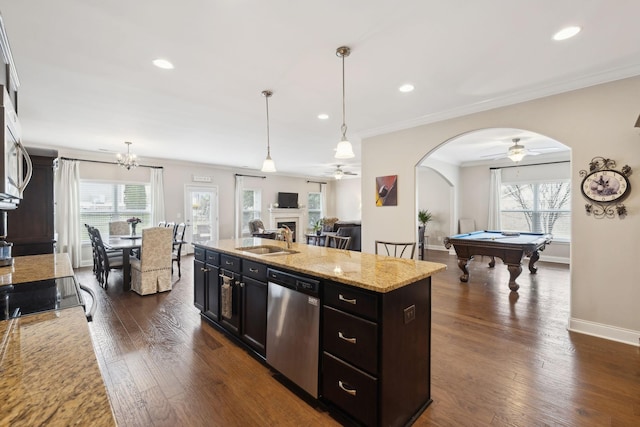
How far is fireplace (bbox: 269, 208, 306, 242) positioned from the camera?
9.96m

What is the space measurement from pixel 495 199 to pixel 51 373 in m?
8.99

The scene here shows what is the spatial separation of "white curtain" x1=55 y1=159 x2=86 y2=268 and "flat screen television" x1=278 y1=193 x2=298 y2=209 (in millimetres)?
5555

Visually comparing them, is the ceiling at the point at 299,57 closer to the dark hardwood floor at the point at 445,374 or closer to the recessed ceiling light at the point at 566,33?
the recessed ceiling light at the point at 566,33

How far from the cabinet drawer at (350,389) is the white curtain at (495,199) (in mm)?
7553

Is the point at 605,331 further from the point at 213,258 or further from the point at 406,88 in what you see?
the point at 213,258

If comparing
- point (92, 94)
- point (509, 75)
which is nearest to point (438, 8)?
point (509, 75)

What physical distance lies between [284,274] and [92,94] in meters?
3.22

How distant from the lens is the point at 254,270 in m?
2.52

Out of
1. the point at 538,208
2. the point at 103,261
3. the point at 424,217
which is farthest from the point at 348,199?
the point at 103,261

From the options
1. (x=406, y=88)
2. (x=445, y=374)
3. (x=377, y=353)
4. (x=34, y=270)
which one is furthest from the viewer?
(x=406, y=88)

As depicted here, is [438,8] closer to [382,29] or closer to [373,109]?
[382,29]

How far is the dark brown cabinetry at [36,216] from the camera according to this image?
11.8 ft

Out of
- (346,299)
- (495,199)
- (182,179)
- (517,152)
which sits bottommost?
(346,299)

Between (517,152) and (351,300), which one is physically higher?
(517,152)
